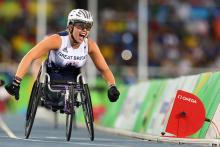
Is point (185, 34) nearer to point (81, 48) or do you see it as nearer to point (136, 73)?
point (136, 73)

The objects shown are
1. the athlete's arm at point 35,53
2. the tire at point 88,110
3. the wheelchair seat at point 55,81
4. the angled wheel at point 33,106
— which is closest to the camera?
the tire at point 88,110

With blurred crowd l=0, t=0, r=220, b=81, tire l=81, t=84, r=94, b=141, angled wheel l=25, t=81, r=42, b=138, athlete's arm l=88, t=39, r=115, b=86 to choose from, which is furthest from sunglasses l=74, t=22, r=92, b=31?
blurred crowd l=0, t=0, r=220, b=81

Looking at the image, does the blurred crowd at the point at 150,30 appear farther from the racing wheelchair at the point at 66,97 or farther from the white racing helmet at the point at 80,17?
the white racing helmet at the point at 80,17

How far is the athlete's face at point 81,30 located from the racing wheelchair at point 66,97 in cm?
68

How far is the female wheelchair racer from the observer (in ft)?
42.1

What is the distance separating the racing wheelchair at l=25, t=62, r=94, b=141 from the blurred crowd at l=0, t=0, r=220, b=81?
18.1 meters

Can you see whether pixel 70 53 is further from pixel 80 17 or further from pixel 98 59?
pixel 80 17

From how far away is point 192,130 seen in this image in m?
12.7

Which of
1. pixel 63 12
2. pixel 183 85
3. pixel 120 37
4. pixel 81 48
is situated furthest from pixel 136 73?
pixel 81 48

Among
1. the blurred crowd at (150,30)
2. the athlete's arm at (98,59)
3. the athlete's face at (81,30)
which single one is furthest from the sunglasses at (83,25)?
the blurred crowd at (150,30)

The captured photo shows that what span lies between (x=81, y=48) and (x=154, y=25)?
2150 centimetres

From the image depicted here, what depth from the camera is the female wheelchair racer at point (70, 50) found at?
12.8 meters

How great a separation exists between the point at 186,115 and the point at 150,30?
72.4 ft

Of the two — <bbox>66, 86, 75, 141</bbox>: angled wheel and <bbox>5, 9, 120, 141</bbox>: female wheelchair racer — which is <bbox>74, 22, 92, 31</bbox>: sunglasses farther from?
<bbox>66, 86, 75, 141</bbox>: angled wheel
